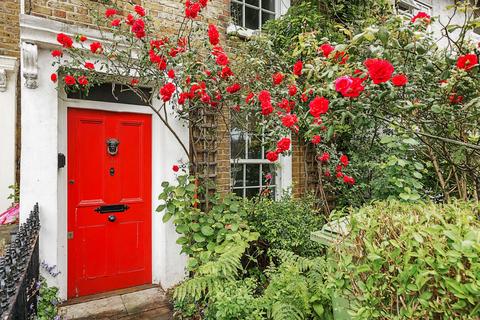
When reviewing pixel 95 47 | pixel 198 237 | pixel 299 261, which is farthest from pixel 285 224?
pixel 95 47

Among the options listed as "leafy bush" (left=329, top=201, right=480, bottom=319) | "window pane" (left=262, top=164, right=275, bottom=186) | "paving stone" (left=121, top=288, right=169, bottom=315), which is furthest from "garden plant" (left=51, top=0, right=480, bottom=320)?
"window pane" (left=262, top=164, right=275, bottom=186)

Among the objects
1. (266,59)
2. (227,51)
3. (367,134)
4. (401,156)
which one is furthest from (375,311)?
(367,134)

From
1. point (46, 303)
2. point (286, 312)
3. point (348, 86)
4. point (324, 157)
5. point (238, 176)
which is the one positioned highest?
point (348, 86)

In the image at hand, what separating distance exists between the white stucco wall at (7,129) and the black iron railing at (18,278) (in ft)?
11.0

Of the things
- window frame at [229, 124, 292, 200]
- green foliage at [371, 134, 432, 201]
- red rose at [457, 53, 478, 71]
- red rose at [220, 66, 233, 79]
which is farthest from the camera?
window frame at [229, 124, 292, 200]

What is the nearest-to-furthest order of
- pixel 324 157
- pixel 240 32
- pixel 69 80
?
1. pixel 69 80
2. pixel 240 32
3. pixel 324 157

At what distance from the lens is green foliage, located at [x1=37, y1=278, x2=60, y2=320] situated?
2.73m

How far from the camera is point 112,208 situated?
387 centimetres

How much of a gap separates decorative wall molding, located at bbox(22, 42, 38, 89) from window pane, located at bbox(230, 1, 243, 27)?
2.90 metres

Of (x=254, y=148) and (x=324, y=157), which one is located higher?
(x=254, y=148)

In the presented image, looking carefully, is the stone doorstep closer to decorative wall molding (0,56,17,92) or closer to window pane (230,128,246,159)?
window pane (230,128,246,159)

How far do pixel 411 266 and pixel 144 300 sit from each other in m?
3.27

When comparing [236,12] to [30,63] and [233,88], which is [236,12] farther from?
[30,63]

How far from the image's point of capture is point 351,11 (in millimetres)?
5301
